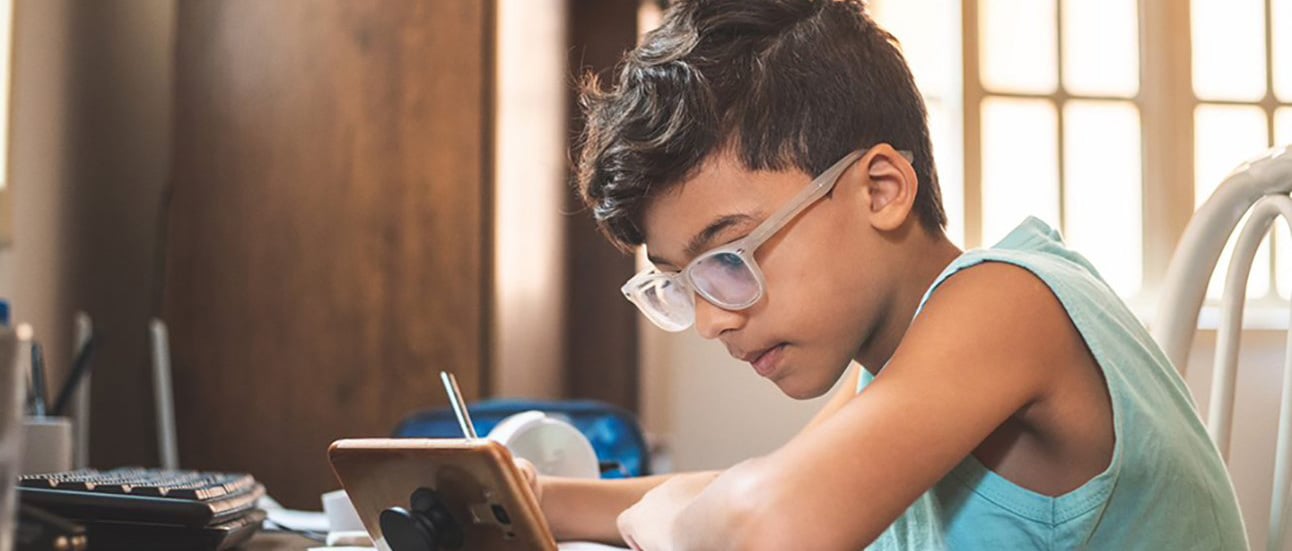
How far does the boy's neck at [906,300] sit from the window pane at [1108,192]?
1384 mm

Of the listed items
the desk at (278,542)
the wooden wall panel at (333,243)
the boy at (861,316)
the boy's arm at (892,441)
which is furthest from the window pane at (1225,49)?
the desk at (278,542)

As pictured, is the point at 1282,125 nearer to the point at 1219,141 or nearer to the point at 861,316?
the point at 1219,141

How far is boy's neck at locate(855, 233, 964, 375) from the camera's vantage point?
97cm

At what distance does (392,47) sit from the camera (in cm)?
227

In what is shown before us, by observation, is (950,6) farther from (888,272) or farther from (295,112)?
(888,272)

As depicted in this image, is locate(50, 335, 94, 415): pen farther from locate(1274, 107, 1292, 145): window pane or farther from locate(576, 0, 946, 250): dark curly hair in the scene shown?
locate(1274, 107, 1292, 145): window pane

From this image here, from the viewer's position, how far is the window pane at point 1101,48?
2293 mm

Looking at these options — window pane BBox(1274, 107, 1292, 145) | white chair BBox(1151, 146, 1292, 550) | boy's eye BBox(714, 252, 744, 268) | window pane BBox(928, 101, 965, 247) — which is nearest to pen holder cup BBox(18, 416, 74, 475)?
boy's eye BBox(714, 252, 744, 268)

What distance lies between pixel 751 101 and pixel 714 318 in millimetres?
157

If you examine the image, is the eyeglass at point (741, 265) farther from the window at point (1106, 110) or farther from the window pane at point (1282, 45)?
the window pane at point (1282, 45)

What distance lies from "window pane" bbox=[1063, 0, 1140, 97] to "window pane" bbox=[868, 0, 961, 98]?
0.25 meters

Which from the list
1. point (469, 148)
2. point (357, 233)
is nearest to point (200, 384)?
point (357, 233)

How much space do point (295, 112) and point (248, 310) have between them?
354 mm

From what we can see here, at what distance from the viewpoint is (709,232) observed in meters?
0.92
